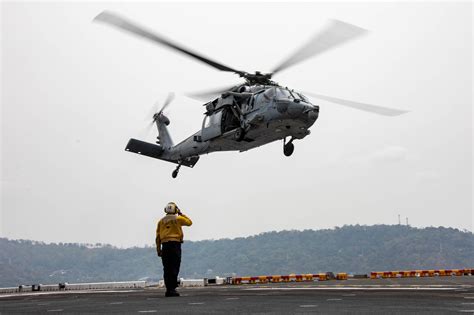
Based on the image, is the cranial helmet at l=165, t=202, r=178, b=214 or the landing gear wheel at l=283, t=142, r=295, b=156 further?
the landing gear wheel at l=283, t=142, r=295, b=156

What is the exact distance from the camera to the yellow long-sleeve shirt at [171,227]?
1430cm

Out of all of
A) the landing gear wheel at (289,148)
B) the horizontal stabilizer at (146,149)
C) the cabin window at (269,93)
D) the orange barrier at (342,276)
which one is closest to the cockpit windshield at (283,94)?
the cabin window at (269,93)

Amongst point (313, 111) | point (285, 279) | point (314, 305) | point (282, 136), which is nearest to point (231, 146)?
point (282, 136)

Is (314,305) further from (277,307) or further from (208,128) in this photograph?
(208,128)

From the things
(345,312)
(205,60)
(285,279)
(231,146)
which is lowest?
(285,279)

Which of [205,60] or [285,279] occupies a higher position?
[205,60]

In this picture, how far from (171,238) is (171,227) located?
275 mm

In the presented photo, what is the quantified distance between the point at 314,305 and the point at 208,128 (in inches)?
951

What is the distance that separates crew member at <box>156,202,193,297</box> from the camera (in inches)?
564

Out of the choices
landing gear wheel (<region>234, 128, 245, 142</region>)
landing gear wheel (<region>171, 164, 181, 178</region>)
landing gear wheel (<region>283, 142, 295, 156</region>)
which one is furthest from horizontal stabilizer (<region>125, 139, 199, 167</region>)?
landing gear wheel (<region>283, 142, 295, 156</region>)

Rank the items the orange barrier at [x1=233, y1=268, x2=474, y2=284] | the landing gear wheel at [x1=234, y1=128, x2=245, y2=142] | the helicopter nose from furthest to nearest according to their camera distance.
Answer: the orange barrier at [x1=233, y1=268, x2=474, y2=284] < the landing gear wheel at [x1=234, y1=128, x2=245, y2=142] < the helicopter nose

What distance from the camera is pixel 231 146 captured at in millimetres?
33562

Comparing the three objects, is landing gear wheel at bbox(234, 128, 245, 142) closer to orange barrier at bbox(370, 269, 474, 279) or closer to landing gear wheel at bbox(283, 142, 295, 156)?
landing gear wheel at bbox(283, 142, 295, 156)

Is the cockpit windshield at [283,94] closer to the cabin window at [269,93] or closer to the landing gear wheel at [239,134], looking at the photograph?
the cabin window at [269,93]
